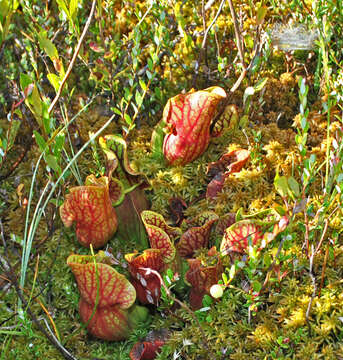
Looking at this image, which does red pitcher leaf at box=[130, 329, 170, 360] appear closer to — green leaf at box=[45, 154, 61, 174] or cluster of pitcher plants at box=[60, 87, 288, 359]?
cluster of pitcher plants at box=[60, 87, 288, 359]

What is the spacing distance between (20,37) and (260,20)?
1468 millimetres

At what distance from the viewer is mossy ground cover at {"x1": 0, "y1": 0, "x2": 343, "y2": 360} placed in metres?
1.46

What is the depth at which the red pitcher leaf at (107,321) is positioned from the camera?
156 cm

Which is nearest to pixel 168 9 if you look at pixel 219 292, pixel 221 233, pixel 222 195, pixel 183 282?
pixel 222 195

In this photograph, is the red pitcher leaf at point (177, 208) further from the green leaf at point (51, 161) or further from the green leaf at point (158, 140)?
the green leaf at point (51, 161)

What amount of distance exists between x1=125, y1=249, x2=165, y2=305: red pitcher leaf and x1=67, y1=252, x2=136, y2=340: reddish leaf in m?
0.07

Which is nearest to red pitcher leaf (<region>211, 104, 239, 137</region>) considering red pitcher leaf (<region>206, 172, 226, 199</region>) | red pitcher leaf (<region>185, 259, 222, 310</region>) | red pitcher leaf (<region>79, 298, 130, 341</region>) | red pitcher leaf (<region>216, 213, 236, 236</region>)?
red pitcher leaf (<region>206, 172, 226, 199</region>)

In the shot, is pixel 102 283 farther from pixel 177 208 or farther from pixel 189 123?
pixel 189 123

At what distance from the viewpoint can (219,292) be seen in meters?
1.34

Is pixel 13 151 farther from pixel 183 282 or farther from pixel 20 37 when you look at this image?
pixel 183 282

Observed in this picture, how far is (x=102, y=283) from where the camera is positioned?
1.49 metres

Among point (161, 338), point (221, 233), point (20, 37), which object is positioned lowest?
point (161, 338)

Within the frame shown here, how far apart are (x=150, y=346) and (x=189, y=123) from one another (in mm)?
911

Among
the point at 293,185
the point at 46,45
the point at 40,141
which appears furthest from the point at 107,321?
the point at 46,45
